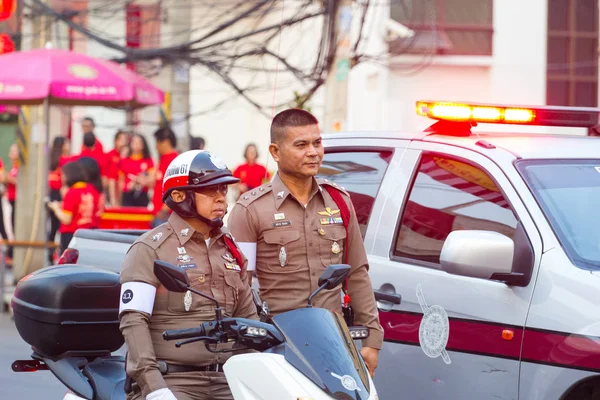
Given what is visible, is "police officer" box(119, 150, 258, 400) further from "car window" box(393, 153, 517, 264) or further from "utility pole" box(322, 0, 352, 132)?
"utility pole" box(322, 0, 352, 132)

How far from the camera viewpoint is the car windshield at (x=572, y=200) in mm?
5035

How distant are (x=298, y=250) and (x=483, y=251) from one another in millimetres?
747

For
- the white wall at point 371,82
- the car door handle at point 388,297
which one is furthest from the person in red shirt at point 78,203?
the white wall at point 371,82

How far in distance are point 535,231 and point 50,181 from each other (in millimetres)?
13573

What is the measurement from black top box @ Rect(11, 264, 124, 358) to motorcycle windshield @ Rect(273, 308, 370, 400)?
138 centimetres

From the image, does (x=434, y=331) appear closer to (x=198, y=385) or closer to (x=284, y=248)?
(x=284, y=248)

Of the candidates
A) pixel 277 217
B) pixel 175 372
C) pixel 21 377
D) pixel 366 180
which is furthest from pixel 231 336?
pixel 21 377

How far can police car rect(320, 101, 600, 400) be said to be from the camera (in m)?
4.89

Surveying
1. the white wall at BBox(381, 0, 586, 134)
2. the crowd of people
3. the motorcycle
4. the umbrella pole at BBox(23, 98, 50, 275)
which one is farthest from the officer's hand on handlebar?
the white wall at BBox(381, 0, 586, 134)

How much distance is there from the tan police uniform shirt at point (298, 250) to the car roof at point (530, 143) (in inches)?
35.6

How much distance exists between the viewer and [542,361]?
4.89 meters

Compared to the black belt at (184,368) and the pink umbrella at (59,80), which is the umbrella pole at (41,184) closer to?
the pink umbrella at (59,80)

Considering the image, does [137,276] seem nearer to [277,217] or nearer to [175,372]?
[175,372]

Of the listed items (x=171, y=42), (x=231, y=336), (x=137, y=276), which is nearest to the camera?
(x=231, y=336)
